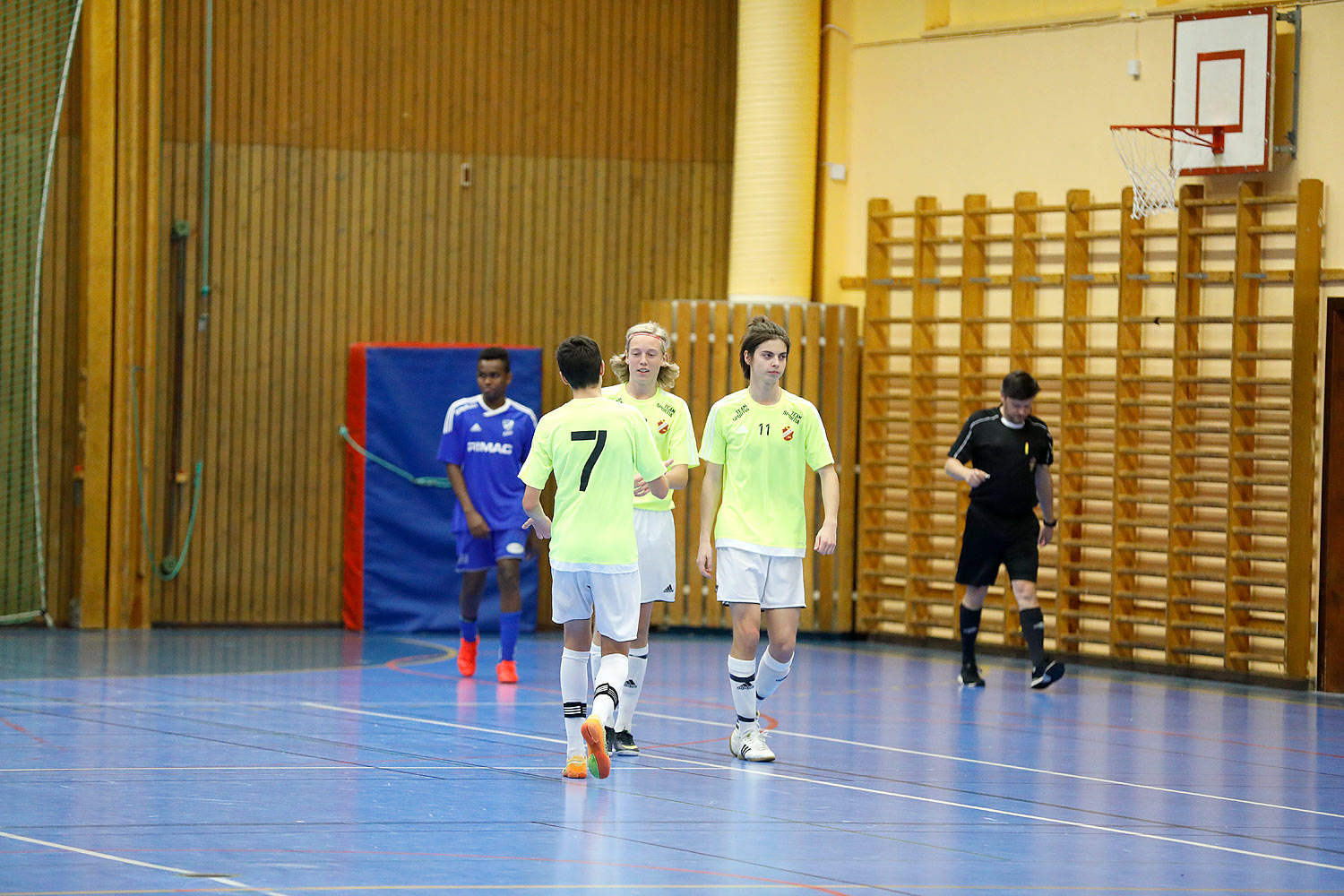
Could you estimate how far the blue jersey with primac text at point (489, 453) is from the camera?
10.5 meters

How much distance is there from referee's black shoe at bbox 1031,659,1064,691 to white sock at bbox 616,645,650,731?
12.6 feet

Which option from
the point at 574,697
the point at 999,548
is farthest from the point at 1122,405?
the point at 574,697

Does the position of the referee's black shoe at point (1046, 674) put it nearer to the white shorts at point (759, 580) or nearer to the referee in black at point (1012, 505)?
the referee in black at point (1012, 505)

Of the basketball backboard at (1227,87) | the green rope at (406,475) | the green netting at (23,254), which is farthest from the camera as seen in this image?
the green rope at (406,475)

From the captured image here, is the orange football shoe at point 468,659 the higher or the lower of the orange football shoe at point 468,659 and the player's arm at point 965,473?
the lower

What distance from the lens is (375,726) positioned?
26.6ft

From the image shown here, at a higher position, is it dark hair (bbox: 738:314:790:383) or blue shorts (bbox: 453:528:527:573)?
dark hair (bbox: 738:314:790:383)

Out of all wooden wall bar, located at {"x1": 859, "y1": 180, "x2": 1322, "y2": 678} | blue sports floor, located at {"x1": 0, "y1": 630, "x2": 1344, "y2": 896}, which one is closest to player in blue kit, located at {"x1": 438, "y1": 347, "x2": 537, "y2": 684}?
blue sports floor, located at {"x1": 0, "y1": 630, "x2": 1344, "y2": 896}

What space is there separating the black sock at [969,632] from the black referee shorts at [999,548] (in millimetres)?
217

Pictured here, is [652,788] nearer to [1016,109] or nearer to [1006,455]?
[1006,455]

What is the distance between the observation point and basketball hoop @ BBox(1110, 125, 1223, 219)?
11.4 metres

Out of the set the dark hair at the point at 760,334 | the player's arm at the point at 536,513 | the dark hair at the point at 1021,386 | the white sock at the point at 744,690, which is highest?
the dark hair at the point at 760,334

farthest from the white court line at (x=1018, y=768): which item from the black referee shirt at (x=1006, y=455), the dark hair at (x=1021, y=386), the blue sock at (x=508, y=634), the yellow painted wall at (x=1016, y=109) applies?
the yellow painted wall at (x=1016, y=109)

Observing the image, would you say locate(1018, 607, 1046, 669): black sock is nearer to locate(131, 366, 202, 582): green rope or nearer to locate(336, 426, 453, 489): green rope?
locate(336, 426, 453, 489): green rope
